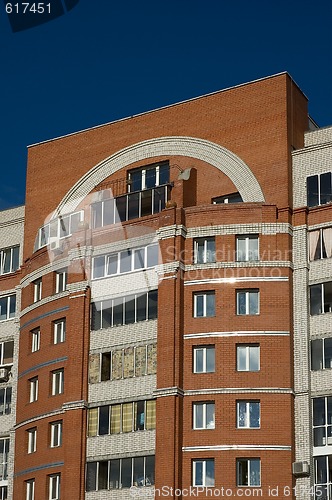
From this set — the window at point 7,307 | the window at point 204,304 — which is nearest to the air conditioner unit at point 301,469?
the window at point 204,304

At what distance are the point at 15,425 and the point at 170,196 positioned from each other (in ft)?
43.4

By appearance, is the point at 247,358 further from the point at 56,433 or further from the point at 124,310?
the point at 56,433

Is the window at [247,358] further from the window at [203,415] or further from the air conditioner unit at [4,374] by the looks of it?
the air conditioner unit at [4,374]

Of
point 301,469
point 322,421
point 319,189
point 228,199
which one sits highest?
point 228,199

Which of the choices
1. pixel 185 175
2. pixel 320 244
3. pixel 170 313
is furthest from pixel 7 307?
pixel 320 244

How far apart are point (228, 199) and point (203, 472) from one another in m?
12.8

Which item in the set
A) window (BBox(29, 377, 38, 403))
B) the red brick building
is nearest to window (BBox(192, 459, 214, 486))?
the red brick building

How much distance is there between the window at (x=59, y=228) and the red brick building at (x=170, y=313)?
74 mm

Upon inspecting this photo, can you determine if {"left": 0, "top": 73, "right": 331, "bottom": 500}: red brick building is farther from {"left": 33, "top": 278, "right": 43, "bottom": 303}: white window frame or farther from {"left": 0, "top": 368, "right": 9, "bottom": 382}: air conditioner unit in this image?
{"left": 0, "top": 368, "right": 9, "bottom": 382}: air conditioner unit

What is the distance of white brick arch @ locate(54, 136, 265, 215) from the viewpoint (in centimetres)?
5303

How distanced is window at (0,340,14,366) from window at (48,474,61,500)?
8.49m

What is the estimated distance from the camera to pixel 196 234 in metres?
52.0

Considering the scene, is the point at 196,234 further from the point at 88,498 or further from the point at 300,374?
the point at 88,498

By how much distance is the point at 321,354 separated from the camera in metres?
49.3
